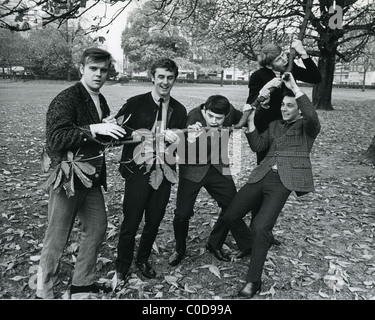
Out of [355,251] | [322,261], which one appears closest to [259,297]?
[322,261]

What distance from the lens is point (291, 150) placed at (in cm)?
336

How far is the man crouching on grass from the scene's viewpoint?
8.60 ft

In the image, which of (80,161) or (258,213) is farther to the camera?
(258,213)

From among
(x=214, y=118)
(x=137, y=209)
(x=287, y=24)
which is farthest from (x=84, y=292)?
(x=287, y=24)

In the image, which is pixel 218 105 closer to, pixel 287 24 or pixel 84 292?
pixel 84 292

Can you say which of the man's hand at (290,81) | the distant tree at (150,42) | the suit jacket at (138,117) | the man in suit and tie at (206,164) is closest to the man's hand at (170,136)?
the suit jacket at (138,117)

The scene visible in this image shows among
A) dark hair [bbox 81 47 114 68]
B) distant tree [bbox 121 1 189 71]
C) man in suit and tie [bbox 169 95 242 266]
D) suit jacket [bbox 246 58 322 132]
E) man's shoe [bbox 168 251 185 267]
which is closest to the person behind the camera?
dark hair [bbox 81 47 114 68]

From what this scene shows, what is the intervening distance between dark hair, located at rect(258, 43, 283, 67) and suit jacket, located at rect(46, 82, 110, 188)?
1692 mm

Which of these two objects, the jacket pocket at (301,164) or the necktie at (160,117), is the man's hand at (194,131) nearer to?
the necktie at (160,117)

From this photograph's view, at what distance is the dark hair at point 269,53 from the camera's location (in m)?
3.36

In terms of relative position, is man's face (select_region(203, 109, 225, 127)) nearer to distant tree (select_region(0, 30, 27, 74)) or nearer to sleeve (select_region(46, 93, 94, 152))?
sleeve (select_region(46, 93, 94, 152))

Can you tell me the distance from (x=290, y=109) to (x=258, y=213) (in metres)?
1.00

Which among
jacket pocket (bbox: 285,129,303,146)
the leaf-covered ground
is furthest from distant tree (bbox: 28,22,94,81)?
jacket pocket (bbox: 285,129,303,146)

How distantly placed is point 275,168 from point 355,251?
1.65 metres
